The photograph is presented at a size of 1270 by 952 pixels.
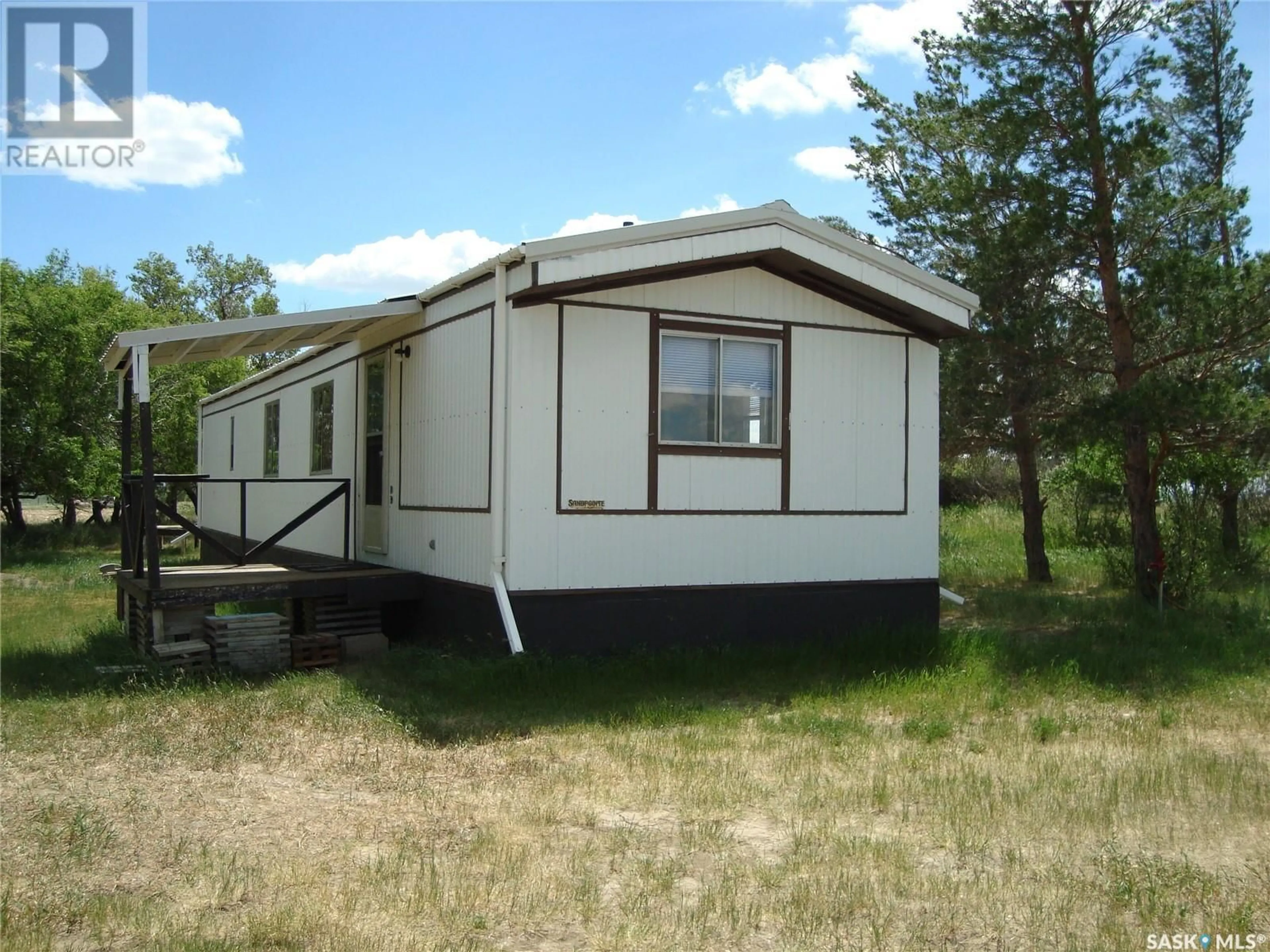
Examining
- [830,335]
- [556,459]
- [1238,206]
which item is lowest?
[556,459]

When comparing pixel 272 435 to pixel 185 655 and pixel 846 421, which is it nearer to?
pixel 185 655

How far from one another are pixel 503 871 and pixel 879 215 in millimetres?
12524

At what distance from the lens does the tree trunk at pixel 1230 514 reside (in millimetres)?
16953

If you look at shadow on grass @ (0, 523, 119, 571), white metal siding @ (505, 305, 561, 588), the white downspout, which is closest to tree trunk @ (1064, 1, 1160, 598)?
white metal siding @ (505, 305, 561, 588)

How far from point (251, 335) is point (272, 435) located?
5.82m

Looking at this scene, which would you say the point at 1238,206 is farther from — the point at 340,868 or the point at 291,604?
the point at 340,868

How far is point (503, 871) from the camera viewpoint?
4.84 metres

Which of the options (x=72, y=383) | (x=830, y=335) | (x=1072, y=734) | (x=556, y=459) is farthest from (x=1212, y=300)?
(x=72, y=383)

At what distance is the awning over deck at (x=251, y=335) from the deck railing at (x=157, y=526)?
1.15 m

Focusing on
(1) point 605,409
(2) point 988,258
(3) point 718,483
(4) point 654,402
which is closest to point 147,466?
(1) point 605,409

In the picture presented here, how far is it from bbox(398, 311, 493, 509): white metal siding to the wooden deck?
2.64 feet

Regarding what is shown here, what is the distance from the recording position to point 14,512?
26250 mm

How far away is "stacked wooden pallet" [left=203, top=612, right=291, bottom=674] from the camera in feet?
31.3

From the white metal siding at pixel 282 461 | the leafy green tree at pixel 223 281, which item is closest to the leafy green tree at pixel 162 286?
the leafy green tree at pixel 223 281
